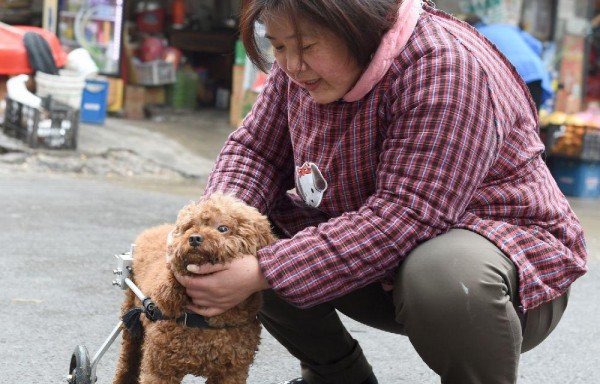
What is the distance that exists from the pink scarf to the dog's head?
0.45 meters

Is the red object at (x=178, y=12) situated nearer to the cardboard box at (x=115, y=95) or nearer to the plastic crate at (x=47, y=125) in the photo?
the cardboard box at (x=115, y=95)

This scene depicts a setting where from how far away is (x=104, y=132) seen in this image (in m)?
10.9

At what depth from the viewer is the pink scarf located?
100 inches

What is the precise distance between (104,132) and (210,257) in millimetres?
8709

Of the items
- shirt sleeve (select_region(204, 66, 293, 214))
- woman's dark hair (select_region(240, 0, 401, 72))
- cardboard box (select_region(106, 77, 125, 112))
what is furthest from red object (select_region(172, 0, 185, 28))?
woman's dark hair (select_region(240, 0, 401, 72))

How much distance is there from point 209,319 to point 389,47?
2.76 feet

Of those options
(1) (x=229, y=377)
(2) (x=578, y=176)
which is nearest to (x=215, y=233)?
(1) (x=229, y=377)

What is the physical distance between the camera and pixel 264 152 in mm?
3037

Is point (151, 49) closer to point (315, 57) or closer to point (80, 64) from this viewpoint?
point (80, 64)

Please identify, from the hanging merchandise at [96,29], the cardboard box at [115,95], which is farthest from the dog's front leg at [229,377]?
the hanging merchandise at [96,29]

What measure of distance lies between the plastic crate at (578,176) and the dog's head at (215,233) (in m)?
8.63

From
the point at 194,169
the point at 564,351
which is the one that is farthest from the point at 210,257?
the point at 194,169

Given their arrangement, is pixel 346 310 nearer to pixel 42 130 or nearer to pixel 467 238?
pixel 467 238

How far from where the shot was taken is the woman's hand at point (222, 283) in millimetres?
2430
